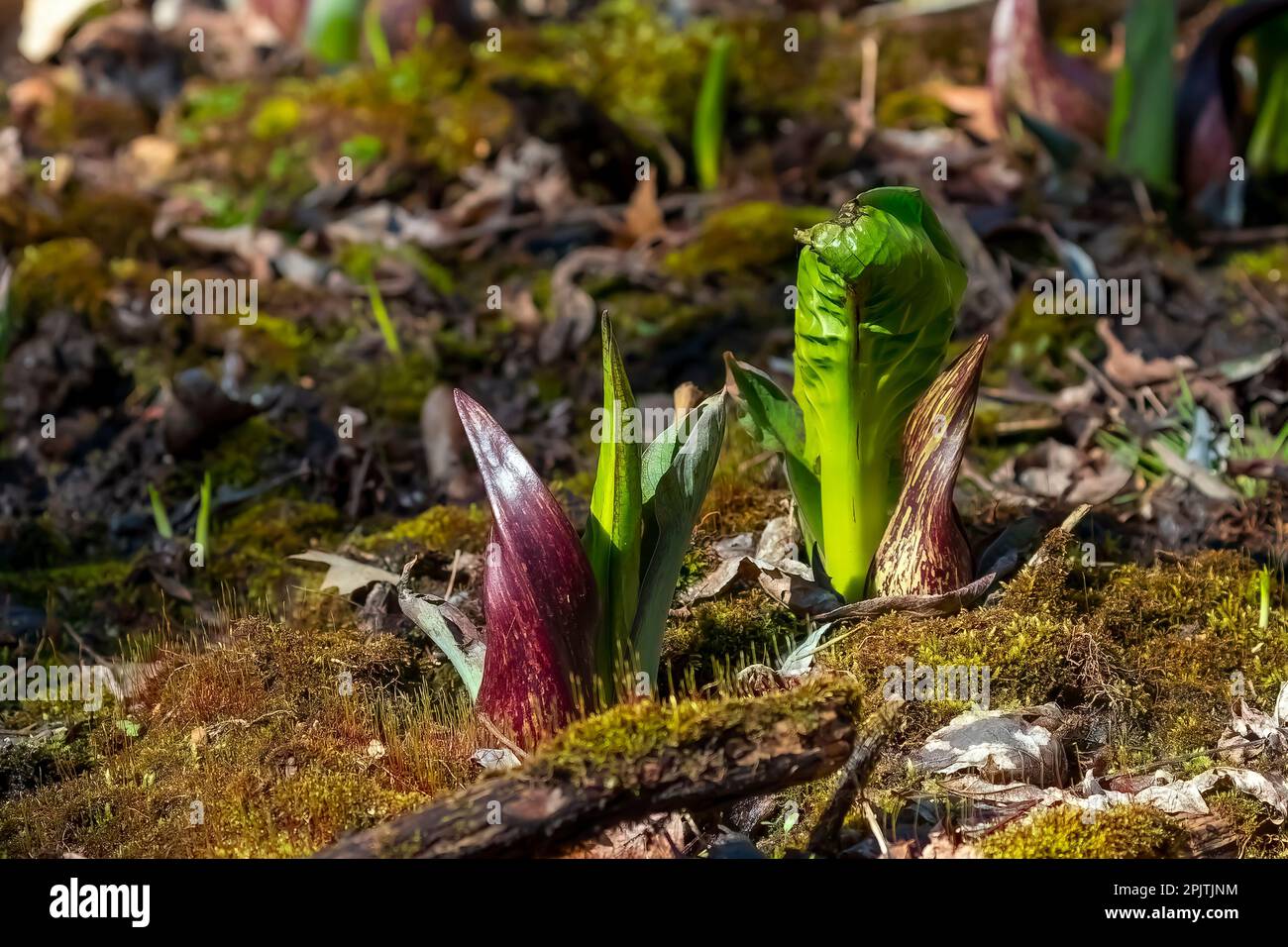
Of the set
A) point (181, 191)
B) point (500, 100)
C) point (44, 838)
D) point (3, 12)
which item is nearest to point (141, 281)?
point (181, 191)

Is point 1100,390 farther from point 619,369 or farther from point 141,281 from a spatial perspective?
point 141,281

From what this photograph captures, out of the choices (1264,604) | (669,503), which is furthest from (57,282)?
(1264,604)

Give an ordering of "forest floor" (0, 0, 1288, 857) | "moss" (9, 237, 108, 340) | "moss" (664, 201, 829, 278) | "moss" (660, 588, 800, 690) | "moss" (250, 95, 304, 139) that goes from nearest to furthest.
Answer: "forest floor" (0, 0, 1288, 857), "moss" (660, 588, 800, 690), "moss" (9, 237, 108, 340), "moss" (664, 201, 829, 278), "moss" (250, 95, 304, 139)

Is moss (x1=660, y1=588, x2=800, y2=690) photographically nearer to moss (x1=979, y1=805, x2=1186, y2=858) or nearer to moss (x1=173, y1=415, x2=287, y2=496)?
moss (x1=979, y1=805, x2=1186, y2=858)

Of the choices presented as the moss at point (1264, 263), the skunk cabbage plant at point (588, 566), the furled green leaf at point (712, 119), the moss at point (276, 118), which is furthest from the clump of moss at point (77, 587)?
the moss at point (1264, 263)

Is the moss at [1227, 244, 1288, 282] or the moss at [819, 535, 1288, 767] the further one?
the moss at [1227, 244, 1288, 282]

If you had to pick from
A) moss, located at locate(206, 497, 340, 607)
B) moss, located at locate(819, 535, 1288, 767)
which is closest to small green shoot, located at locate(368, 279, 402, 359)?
moss, located at locate(206, 497, 340, 607)
